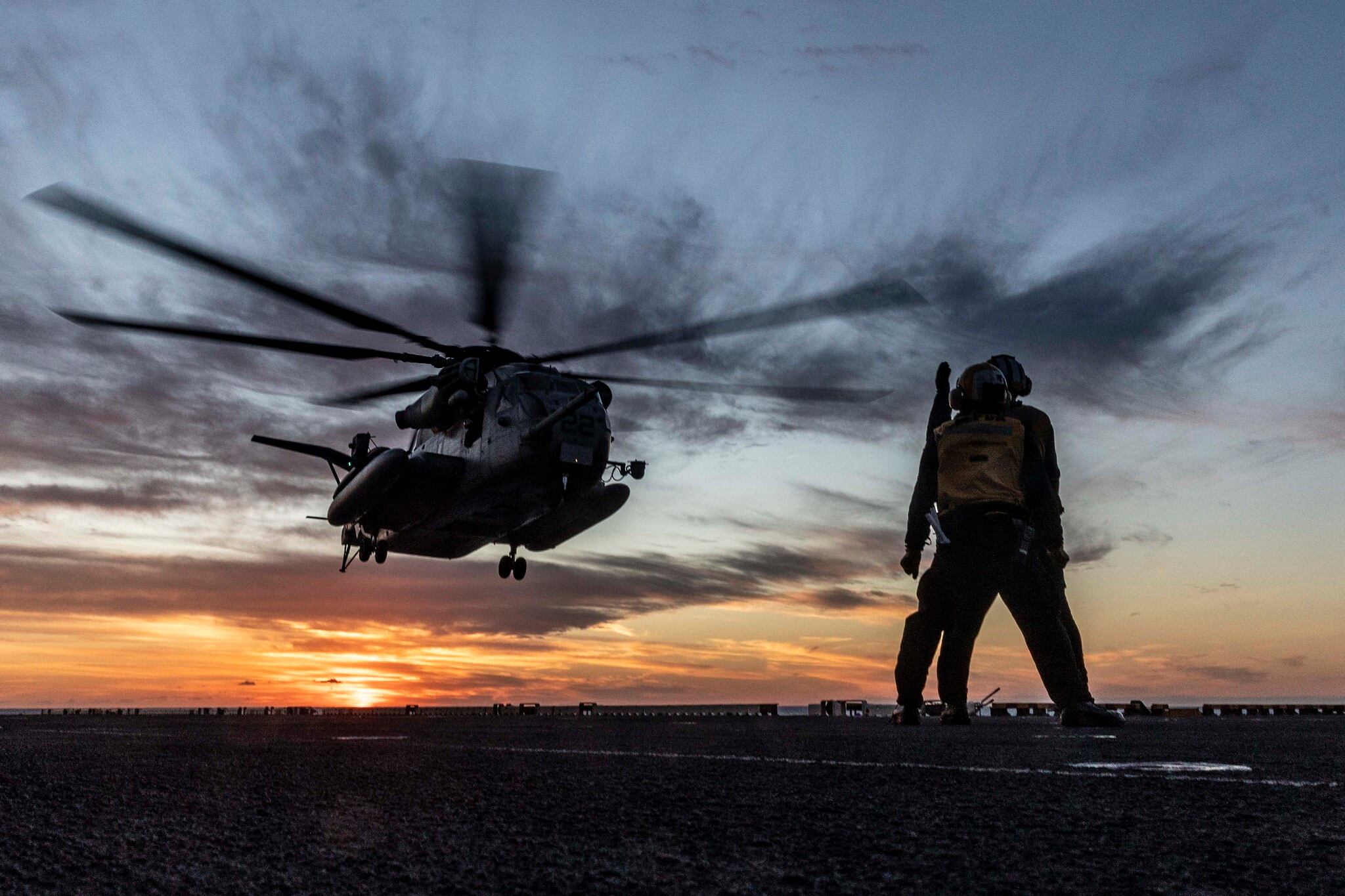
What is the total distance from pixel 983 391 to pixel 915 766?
474cm

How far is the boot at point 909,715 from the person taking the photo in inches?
368

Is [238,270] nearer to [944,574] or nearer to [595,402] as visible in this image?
[595,402]

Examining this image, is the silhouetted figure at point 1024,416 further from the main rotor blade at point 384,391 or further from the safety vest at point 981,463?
the main rotor blade at point 384,391

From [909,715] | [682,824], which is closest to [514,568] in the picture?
[909,715]

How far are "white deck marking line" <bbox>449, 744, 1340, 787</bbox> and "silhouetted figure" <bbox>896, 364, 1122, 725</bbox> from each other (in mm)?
3560

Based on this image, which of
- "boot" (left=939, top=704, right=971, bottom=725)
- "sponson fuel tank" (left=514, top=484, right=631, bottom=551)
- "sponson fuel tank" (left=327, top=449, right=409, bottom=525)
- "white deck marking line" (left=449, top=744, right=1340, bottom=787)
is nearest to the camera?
"white deck marking line" (left=449, top=744, right=1340, bottom=787)

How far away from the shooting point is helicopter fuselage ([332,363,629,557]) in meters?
17.2

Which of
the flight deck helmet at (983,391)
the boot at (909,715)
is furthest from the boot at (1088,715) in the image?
the flight deck helmet at (983,391)

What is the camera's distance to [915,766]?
14.4 ft

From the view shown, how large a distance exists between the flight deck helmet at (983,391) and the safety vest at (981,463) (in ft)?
0.45

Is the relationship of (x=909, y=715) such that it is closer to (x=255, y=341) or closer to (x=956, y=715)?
(x=956, y=715)

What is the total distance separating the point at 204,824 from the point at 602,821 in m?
1.09

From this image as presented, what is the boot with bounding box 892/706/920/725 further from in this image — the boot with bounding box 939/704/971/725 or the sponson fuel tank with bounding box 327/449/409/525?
the sponson fuel tank with bounding box 327/449/409/525

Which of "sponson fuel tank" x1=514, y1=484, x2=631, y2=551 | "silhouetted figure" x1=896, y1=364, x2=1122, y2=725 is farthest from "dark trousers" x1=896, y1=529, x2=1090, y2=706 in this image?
"sponson fuel tank" x1=514, y1=484, x2=631, y2=551
